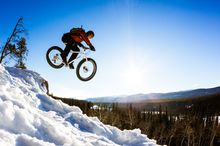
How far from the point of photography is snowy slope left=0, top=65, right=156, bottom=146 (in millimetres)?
4102

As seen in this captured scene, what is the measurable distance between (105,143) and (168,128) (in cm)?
2778

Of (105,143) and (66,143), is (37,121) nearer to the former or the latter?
(66,143)

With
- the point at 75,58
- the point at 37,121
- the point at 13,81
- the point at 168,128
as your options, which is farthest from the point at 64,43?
the point at 168,128

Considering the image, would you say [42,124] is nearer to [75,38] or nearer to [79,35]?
[79,35]

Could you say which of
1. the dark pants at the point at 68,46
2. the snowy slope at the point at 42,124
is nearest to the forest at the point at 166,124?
the dark pants at the point at 68,46

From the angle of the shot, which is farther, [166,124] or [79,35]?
[166,124]

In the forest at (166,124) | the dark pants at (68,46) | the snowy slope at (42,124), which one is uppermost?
the dark pants at (68,46)

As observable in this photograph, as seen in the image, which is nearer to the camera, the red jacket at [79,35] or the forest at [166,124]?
the red jacket at [79,35]

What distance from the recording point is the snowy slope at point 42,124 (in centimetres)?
410

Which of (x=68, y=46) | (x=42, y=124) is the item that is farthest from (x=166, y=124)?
(x=42, y=124)

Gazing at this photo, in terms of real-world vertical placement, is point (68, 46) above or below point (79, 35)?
below

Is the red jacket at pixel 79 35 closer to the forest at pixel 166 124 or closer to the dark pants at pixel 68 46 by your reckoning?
the dark pants at pixel 68 46

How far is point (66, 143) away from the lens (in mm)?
4488

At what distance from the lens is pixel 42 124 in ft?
15.4
